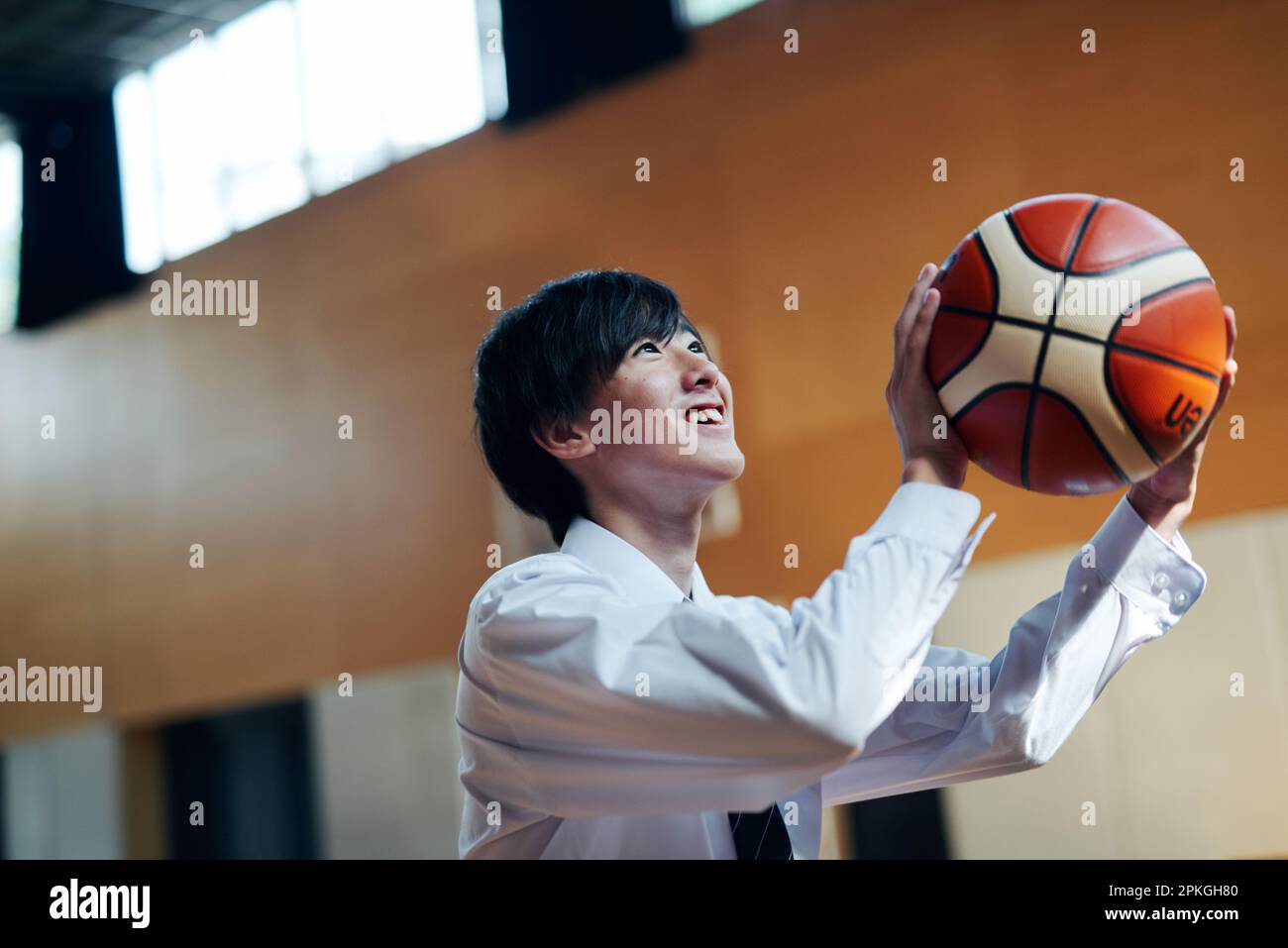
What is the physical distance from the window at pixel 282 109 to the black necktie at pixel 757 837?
603cm

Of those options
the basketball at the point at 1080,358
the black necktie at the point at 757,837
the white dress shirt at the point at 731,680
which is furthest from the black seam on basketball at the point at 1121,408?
the black necktie at the point at 757,837

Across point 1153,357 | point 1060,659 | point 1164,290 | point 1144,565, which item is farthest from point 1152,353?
point 1060,659

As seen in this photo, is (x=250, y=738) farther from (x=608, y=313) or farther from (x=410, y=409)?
(x=608, y=313)

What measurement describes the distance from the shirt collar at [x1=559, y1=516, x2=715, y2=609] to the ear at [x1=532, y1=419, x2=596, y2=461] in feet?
0.37

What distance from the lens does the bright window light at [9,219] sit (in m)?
9.32

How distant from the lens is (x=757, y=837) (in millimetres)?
1949

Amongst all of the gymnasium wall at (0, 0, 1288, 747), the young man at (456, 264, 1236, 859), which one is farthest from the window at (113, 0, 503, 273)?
the young man at (456, 264, 1236, 859)

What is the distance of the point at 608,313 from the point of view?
217cm

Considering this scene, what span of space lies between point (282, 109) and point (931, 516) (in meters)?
7.43

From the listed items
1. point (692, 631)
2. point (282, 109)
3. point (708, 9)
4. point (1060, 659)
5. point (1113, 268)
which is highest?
point (282, 109)

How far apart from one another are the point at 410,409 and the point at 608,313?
5.58 m

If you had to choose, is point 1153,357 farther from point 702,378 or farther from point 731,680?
point 731,680

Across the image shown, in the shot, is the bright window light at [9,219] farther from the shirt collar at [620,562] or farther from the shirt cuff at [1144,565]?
the shirt cuff at [1144,565]
